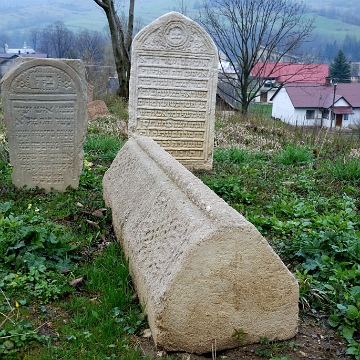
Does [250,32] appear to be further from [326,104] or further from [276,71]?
[326,104]

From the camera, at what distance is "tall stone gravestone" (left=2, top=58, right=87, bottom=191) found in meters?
5.75

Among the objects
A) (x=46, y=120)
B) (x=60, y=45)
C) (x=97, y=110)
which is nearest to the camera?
(x=46, y=120)

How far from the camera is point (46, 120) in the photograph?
5.92 m

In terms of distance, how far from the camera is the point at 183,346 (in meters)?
2.79

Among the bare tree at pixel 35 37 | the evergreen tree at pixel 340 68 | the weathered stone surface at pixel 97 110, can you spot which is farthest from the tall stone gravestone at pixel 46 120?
the bare tree at pixel 35 37

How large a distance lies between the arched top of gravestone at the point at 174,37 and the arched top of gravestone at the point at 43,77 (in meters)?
1.63

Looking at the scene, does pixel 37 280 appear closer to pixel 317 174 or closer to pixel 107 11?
pixel 317 174

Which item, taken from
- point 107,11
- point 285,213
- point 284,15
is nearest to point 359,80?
point 284,15

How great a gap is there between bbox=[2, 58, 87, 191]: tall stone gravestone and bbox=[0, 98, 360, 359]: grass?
0.24 metres

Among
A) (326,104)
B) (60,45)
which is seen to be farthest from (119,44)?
(60,45)

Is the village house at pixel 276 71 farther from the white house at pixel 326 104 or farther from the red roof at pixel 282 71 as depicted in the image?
the white house at pixel 326 104

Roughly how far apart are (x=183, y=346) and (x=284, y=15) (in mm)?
21168

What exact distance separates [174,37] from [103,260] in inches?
171

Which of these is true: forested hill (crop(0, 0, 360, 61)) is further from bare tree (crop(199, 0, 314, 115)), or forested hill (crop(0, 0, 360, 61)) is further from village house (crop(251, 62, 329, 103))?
bare tree (crop(199, 0, 314, 115))
